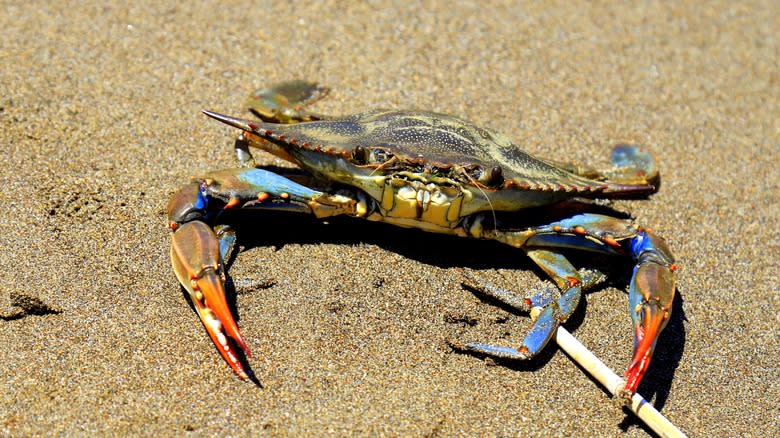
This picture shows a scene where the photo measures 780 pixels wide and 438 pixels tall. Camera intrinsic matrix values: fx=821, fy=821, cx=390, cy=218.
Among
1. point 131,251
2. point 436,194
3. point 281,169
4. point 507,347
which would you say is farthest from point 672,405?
point 131,251

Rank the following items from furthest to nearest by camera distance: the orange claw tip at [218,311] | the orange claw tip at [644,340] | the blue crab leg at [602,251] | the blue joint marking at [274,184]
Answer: the blue joint marking at [274,184] → the blue crab leg at [602,251] → the orange claw tip at [644,340] → the orange claw tip at [218,311]

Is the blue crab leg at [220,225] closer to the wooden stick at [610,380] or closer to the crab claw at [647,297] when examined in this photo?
the wooden stick at [610,380]

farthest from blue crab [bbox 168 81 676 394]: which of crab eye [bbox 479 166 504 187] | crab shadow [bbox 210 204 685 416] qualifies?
crab shadow [bbox 210 204 685 416]

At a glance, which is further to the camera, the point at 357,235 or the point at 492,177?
the point at 357,235

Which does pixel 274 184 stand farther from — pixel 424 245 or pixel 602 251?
pixel 602 251

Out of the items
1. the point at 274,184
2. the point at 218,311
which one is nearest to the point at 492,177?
the point at 274,184

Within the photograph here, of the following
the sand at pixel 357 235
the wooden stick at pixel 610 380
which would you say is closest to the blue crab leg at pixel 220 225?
the sand at pixel 357 235
